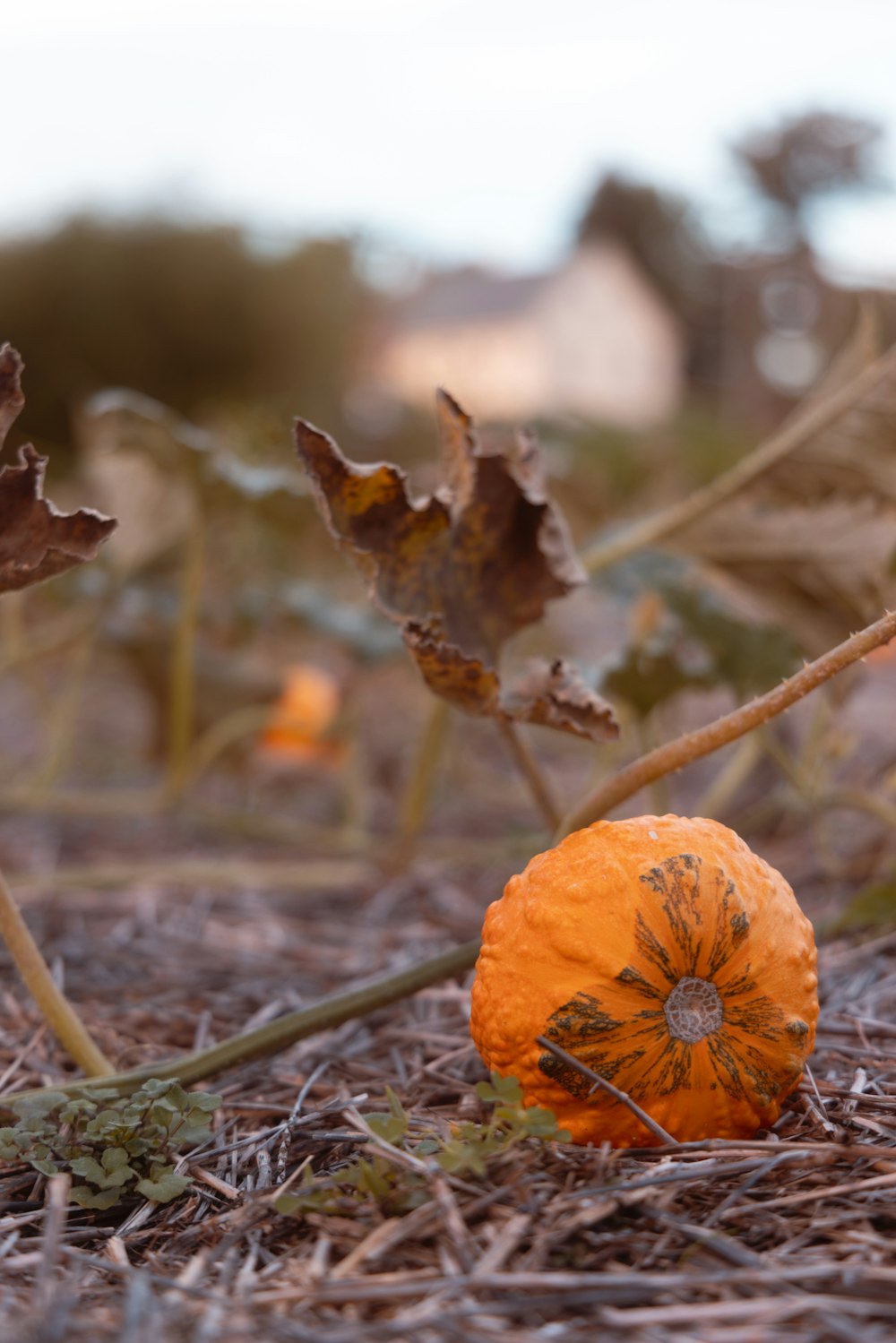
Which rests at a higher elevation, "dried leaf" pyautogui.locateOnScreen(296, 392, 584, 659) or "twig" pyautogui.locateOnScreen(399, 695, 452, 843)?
"dried leaf" pyautogui.locateOnScreen(296, 392, 584, 659)

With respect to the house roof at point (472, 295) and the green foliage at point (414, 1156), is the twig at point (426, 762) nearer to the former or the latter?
the green foliage at point (414, 1156)

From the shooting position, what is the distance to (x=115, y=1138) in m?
1.07

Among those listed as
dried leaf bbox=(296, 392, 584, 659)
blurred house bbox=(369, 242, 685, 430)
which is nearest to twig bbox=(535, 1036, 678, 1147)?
dried leaf bbox=(296, 392, 584, 659)

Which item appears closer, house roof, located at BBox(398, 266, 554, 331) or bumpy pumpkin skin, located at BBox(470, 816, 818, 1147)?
bumpy pumpkin skin, located at BBox(470, 816, 818, 1147)

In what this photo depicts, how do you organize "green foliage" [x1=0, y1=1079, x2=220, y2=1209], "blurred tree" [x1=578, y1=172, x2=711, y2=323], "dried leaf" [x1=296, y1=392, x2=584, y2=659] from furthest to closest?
"blurred tree" [x1=578, y1=172, x2=711, y2=323]
"dried leaf" [x1=296, y1=392, x2=584, y2=659]
"green foliage" [x1=0, y1=1079, x2=220, y2=1209]

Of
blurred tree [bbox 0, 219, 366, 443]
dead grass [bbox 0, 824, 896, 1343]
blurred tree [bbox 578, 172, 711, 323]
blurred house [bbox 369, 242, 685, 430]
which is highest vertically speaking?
blurred tree [bbox 578, 172, 711, 323]

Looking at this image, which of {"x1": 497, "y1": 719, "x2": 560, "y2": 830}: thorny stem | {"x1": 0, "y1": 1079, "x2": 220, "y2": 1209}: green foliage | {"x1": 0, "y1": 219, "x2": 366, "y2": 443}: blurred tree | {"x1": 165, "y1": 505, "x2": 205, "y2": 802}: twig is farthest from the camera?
{"x1": 0, "y1": 219, "x2": 366, "y2": 443}: blurred tree

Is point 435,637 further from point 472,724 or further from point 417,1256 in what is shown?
point 472,724

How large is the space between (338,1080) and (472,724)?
2.89 m

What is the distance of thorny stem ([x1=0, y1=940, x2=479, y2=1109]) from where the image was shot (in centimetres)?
116

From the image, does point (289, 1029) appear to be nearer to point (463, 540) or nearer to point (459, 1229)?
point (459, 1229)

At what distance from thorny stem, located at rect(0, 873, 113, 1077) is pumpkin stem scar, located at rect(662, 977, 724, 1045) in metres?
0.59

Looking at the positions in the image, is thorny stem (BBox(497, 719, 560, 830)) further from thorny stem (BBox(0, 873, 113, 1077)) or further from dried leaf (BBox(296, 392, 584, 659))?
thorny stem (BBox(0, 873, 113, 1077))

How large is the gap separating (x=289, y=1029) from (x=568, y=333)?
82.7 ft
